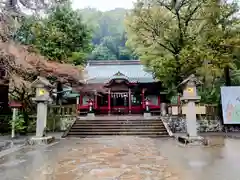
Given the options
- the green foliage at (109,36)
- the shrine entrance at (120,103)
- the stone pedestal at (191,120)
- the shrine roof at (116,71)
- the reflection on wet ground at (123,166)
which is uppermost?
the green foliage at (109,36)

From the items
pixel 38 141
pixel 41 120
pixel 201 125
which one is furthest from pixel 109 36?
pixel 38 141

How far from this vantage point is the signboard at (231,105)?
43.0 feet

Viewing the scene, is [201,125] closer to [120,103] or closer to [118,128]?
[118,128]

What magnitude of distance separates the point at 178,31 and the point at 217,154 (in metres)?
9.69

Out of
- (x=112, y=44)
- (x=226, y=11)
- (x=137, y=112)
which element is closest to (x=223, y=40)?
(x=226, y=11)

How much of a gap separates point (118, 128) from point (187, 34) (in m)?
7.61

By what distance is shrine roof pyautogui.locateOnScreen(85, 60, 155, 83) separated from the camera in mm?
21348

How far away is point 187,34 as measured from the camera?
14969 millimetres

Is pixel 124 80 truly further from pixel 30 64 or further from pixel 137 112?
pixel 30 64

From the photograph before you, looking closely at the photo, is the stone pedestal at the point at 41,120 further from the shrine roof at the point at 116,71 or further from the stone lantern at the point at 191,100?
the shrine roof at the point at 116,71

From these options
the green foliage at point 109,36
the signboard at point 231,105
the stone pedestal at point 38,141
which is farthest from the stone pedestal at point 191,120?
the green foliage at point 109,36

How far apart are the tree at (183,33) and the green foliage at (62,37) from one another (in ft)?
12.6

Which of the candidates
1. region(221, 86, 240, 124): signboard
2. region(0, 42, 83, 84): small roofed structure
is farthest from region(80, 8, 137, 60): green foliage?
region(0, 42, 83, 84): small roofed structure

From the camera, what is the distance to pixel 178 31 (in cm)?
1460
